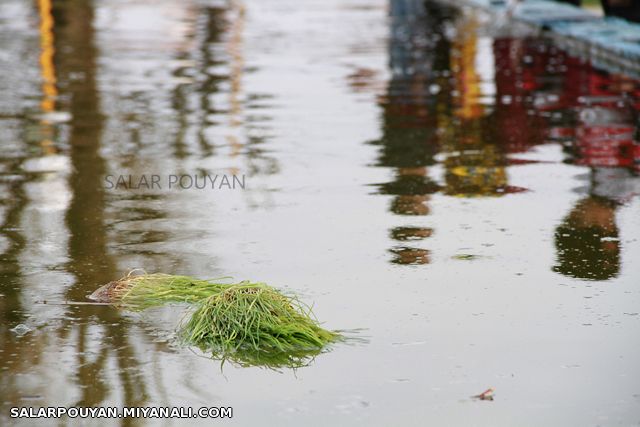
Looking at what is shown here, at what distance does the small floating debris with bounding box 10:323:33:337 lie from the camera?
6.32 m

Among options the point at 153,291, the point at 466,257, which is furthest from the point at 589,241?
the point at 153,291

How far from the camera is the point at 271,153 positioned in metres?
11.5

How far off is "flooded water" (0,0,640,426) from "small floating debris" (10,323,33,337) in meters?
0.02

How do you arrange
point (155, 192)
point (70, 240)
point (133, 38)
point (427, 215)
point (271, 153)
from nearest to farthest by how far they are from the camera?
point (70, 240) < point (427, 215) < point (155, 192) < point (271, 153) < point (133, 38)

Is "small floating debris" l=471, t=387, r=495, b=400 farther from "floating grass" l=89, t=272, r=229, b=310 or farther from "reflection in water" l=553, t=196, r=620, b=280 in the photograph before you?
"reflection in water" l=553, t=196, r=620, b=280

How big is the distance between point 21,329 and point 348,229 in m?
2.64

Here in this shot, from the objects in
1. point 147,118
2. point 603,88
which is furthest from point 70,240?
point 603,88

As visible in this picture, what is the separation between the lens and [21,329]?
6.37 meters

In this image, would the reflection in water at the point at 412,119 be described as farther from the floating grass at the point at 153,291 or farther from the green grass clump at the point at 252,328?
the green grass clump at the point at 252,328

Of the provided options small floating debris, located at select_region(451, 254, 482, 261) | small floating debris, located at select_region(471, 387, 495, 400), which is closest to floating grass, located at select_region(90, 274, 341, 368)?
small floating debris, located at select_region(471, 387, 495, 400)

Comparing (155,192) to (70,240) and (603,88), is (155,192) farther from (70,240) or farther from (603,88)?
(603,88)

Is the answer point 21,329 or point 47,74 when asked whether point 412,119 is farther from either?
point 21,329

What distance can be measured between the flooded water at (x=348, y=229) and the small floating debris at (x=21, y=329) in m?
0.02

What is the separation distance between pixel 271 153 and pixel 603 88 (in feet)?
17.9
